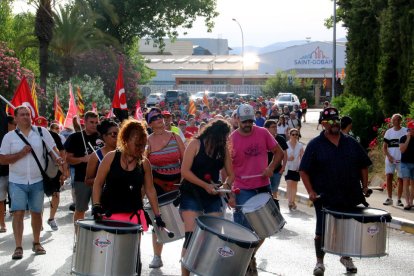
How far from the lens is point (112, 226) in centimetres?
739

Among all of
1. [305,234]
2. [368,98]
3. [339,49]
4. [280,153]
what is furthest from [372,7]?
[339,49]

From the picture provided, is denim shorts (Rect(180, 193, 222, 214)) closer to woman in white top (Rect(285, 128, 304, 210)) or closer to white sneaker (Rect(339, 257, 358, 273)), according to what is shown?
white sneaker (Rect(339, 257, 358, 273))

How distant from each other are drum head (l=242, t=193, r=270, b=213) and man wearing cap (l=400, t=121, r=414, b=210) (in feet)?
23.9

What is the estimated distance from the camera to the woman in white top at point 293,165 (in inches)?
671

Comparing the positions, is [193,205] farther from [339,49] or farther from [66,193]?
[339,49]

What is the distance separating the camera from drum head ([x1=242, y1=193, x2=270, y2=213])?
30.3 ft

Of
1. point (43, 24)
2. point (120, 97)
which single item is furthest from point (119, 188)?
point (43, 24)

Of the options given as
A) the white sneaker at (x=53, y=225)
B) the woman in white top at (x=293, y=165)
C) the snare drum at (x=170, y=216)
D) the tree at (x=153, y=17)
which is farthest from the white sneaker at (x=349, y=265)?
the tree at (x=153, y=17)

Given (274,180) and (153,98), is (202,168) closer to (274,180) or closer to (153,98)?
(274,180)

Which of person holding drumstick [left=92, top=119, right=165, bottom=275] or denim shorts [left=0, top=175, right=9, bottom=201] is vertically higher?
person holding drumstick [left=92, top=119, right=165, bottom=275]

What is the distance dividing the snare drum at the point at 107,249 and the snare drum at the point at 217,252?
485mm

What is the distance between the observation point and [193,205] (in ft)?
29.1

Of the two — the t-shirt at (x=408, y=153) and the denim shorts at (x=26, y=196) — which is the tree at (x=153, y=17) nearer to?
the t-shirt at (x=408, y=153)

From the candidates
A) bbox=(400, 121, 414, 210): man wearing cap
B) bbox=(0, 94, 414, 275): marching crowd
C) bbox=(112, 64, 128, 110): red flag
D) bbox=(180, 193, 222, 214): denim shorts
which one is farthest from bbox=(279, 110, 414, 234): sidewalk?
bbox=(180, 193, 222, 214): denim shorts
